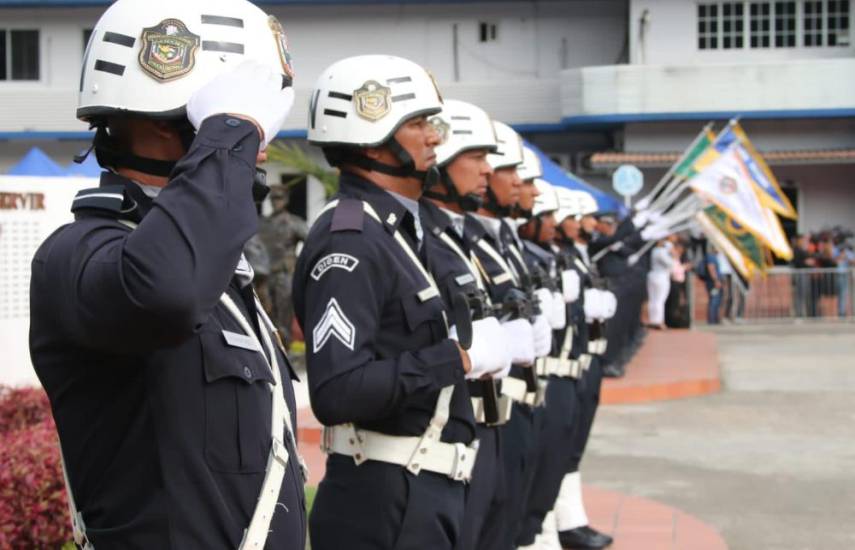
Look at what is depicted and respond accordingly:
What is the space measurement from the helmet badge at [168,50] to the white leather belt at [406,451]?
165 centimetres

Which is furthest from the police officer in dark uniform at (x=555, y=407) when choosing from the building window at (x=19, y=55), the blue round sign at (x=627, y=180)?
the building window at (x=19, y=55)

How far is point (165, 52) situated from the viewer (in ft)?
8.74

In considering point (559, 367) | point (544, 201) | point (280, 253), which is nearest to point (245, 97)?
point (559, 367)

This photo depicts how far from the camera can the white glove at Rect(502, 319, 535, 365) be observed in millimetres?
5051

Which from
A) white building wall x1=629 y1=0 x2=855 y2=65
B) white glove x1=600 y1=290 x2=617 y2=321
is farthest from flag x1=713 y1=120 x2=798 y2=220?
white building wall x1=629 y1=0 x2=855 y2=65

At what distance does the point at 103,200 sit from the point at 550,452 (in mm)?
4235

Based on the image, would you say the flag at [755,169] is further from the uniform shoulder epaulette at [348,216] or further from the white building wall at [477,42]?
the white building wall at [477,42]

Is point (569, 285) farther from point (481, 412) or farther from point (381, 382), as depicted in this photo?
point (381, 382)

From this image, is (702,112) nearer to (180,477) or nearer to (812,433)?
(812,433)

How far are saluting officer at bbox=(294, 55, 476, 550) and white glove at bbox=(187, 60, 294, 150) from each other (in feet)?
4.65

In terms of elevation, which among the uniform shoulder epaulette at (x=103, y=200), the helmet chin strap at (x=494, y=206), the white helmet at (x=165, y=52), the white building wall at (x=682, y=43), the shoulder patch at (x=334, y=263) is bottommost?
the shoulder patch at (x=334, y=263)

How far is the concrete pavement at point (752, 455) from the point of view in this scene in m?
8.73

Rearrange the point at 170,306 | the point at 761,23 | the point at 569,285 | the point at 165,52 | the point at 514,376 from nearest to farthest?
the point at 170,306 < the point at 165,52 < the point at 514,376 < the point at 569,285 < the point at 761,23

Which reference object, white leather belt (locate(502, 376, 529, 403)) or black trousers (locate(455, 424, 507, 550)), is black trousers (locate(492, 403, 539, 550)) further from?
black trousers (locate(455, 424, 507, 550))
